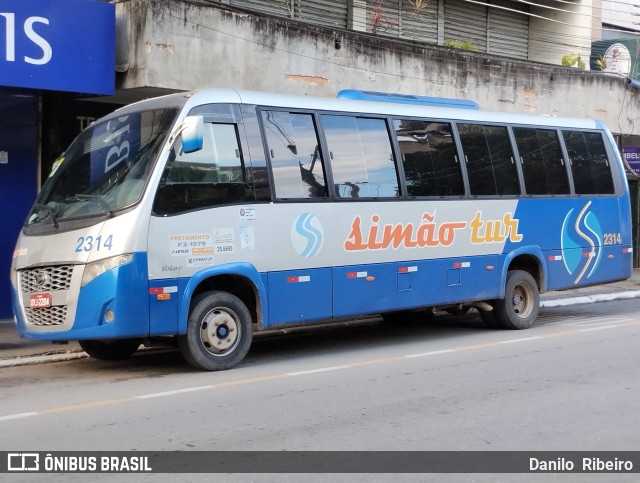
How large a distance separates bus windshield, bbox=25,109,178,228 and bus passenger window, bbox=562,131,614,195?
23.8ft

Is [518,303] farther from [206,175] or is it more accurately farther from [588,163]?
[206,175]

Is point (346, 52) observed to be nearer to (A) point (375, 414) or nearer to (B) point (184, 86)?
(B) point (184, 86)

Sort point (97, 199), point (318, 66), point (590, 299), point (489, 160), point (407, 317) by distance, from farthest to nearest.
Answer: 1. point (590, 299)
2. point (318, 66)
3. point (407, 317)
4. point (489, 160)
5. point (97, 199)

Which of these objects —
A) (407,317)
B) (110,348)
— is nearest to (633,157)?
(407,317)

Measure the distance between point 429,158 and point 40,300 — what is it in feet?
18.0

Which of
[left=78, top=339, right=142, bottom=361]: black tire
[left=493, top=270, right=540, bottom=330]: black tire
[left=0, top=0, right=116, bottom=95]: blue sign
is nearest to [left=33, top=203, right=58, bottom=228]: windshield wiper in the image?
[left=78, top=339, right=142, bottom=361]: black tire

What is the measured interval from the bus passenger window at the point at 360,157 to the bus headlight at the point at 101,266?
2994 mm

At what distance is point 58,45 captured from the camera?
40.8 feet

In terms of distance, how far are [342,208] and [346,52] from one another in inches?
250

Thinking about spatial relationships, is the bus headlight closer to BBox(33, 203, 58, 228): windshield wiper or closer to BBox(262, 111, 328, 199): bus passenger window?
BBox(33, 203, 58, 228): windshield wiper

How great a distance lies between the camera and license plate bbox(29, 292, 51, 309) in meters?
9.16

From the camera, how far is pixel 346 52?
1627 cm

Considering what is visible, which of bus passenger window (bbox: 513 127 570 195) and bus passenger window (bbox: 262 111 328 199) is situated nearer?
bus passenger window (bbox: 262 111 328 199)
